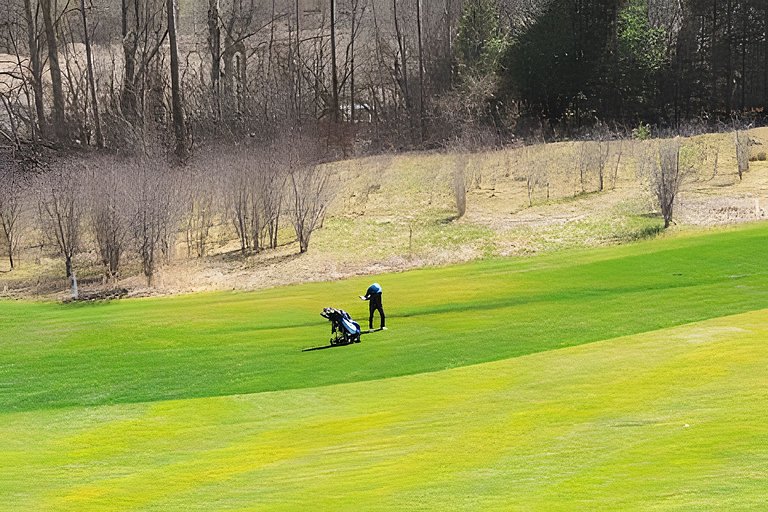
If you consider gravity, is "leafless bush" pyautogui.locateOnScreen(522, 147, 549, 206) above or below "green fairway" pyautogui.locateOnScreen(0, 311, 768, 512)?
above

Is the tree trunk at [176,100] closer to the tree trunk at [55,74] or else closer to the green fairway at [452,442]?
the tree trunk at [55,74]

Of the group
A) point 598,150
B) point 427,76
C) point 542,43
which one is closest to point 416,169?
point 598,150

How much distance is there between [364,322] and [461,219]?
1360cm

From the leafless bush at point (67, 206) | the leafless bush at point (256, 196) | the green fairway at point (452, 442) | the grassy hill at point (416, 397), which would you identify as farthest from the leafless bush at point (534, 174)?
the green fairway at point (452, 442)

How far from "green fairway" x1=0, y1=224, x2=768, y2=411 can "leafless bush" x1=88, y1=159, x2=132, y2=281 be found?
427 cm

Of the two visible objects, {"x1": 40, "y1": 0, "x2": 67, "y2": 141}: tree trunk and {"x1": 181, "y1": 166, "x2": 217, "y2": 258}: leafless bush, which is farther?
{"x1": 40, "y1": 0, "x2": 67, "y2": 141}: tree trunk

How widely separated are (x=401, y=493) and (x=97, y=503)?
10.7 feet

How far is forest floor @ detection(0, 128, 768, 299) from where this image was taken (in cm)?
2834

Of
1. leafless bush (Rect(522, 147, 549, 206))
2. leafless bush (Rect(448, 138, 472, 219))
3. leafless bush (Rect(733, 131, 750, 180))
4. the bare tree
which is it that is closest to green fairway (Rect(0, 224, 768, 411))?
the bare tree

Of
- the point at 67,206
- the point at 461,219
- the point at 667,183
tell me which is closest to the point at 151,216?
the point at 67,206

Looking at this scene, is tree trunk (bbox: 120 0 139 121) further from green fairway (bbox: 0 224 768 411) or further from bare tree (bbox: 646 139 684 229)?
bare tree (bbox: 646 139 684 229)

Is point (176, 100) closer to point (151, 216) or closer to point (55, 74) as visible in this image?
point (55, 74)

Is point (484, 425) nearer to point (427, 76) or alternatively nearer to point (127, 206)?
point (127, 206)

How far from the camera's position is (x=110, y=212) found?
28484 millimetres
